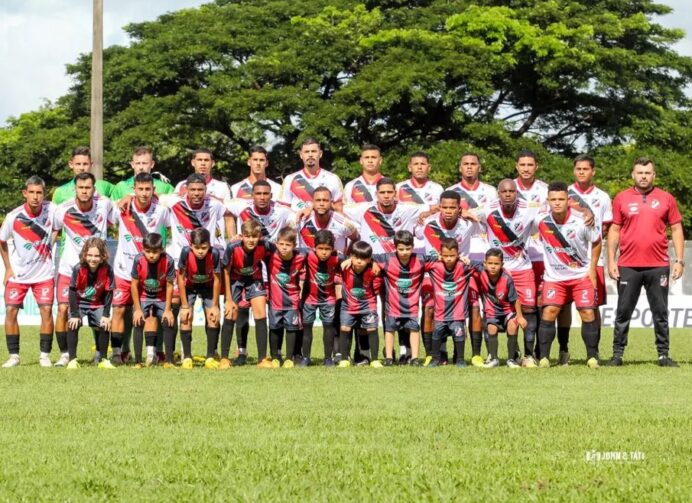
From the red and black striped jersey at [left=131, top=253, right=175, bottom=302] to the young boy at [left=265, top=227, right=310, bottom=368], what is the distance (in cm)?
102

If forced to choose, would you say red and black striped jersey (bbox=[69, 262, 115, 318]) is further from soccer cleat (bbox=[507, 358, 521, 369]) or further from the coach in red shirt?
the coach in red shirt

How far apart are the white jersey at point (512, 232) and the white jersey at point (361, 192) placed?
4.31ft

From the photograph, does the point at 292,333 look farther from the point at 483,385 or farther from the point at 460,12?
the point at 460,12

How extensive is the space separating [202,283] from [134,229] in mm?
981

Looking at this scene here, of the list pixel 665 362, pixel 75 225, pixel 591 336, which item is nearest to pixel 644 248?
pixel 591 336

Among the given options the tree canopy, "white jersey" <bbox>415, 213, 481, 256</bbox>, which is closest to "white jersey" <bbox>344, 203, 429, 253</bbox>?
"white jersey" <bbox>415, 213, 481, 256</bbox>

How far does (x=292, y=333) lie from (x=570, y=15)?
97.3 feet

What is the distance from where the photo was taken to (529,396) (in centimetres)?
889

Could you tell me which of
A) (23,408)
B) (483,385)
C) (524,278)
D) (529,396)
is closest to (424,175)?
(524,278)

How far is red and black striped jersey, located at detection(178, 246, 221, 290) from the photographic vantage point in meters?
11.9

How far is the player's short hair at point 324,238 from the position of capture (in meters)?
12.0

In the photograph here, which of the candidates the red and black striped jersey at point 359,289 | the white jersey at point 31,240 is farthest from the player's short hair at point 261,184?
the white jersey at point 31,240

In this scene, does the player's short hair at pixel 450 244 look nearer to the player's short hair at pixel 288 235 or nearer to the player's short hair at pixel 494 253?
the player's short hair at pixel 494 253

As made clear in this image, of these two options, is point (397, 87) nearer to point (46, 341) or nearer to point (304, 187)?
point (304, 187)
